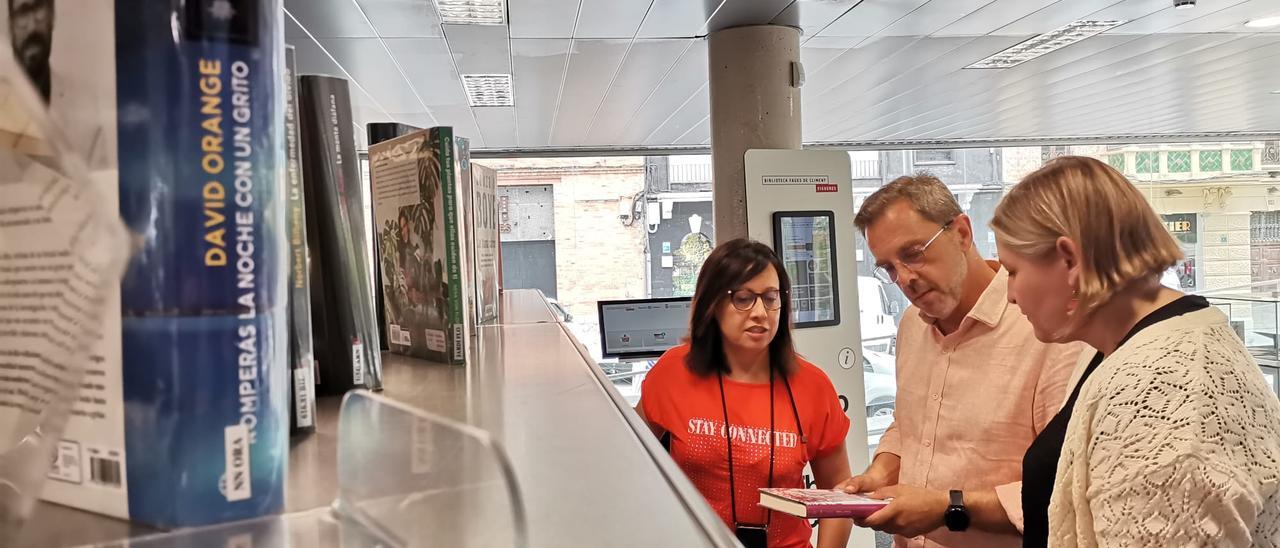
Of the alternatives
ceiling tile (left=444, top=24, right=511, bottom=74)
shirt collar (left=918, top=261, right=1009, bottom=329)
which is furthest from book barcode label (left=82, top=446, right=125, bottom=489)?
ceiling tile (left=444, top=24, right=511, bottom=74)

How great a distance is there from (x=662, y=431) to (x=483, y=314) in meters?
1.05

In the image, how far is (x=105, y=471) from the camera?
333 millimetres

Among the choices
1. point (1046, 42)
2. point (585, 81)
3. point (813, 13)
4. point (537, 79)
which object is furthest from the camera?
point (585, 81)

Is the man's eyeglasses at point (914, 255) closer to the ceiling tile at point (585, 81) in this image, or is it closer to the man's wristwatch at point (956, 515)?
the man's wristwatch at point (956, 515)

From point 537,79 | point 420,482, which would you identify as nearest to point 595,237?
point 537,79

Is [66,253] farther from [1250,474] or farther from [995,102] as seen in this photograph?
[995,102]

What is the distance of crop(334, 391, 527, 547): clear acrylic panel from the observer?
0.36m

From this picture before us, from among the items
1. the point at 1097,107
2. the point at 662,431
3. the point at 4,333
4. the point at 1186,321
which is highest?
the point at 1097,107

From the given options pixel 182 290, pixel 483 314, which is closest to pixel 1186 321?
pixel 483 314

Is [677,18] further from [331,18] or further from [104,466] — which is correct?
[104,466]

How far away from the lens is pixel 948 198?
224 cm

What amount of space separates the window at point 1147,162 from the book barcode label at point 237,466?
1140cm

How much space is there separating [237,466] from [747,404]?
2086 mm

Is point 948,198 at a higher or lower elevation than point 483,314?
higher
